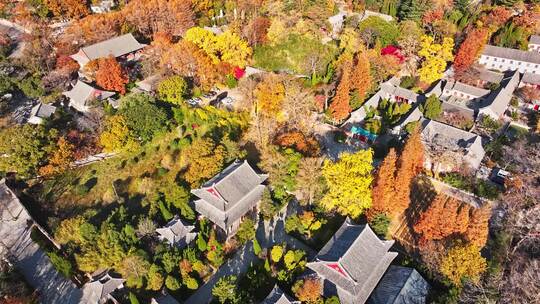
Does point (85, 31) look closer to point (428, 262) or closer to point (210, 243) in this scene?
point (210, 243)

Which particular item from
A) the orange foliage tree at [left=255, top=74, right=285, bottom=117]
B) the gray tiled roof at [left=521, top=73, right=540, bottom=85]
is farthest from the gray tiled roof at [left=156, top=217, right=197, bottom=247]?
the gray tiled roof at [left=521, top=73, right=540, bottom=85]

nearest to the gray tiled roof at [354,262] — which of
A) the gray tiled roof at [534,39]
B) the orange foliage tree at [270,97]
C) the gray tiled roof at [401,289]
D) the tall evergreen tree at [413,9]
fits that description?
the gray tiled roof at [401,289]

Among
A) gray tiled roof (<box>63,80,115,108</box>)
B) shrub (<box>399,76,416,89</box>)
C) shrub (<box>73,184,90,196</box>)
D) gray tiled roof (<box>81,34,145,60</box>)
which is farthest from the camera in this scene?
gray tiled roof (<box>81,34,145,60</box>)

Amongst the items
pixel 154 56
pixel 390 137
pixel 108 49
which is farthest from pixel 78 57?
pixel 390 137

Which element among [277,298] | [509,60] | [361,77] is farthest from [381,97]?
[277,298]

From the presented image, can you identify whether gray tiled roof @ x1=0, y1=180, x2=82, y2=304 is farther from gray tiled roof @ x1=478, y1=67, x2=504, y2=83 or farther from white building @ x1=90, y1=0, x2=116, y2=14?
gray tiled roof @ x1=478, y1=67, x2=504, y2=83

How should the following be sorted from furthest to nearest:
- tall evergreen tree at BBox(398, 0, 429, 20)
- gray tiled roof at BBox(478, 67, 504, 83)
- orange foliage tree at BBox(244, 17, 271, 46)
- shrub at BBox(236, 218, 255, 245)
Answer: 1. tall evergreen tree at BBox(398, 0, 429, 20)
2. orange foliage tree at BBox(244, 17, 271, 46)
3. gray tiled roof at BBox(478, 67, 504, 83)
4. shrub at BBox(236, 218, 255, 245)

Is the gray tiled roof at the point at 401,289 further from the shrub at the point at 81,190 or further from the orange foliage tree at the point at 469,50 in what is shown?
the orange foliage tree at the point at 469,50
